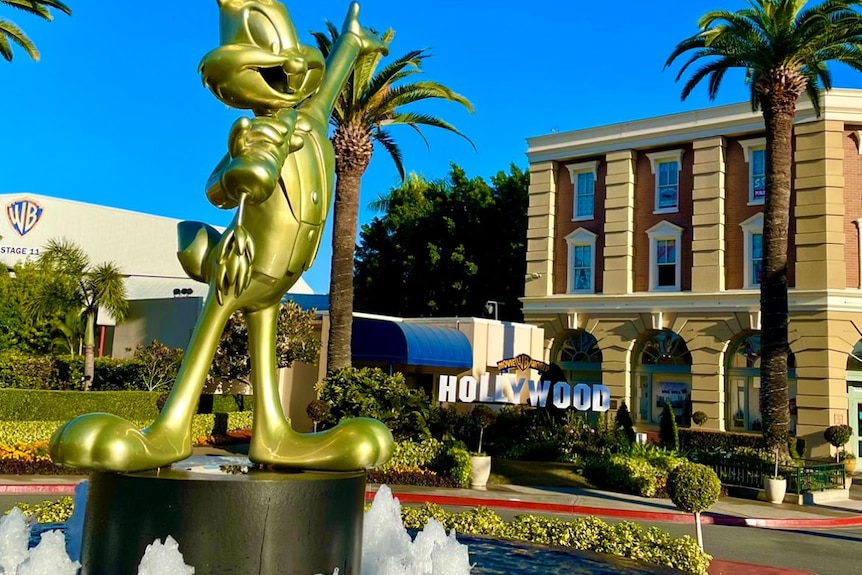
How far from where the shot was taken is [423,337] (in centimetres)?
2684

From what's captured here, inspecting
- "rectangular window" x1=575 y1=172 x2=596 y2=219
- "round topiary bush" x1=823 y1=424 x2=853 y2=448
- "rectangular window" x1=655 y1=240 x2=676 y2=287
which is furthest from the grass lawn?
"rectangular window" x1=575 y1=172 x2=596 y2=219

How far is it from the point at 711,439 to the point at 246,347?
1557cm

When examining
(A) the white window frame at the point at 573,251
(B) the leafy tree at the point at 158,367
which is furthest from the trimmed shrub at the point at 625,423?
(B) the leafy tree at the point at 158,367

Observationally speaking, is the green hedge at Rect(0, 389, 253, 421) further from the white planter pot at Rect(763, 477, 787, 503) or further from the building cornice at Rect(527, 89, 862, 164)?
the building cornice at Rect(527, 89, 862, 164)

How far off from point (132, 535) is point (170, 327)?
2642 cm

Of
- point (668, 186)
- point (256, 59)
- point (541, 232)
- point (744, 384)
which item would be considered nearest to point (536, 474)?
point (744, 384)

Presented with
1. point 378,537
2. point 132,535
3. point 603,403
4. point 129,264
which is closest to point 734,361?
point 603,403

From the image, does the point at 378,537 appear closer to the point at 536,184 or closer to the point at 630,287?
the point at 630,287

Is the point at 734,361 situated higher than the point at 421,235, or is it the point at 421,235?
the point at 421,235

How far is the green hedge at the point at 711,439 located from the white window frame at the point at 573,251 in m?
7.06

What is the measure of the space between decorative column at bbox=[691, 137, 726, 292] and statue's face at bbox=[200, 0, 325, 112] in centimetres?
2536

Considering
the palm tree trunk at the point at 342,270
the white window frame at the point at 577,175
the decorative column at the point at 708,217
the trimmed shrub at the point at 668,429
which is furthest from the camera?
the white window frame at the point at 577,175

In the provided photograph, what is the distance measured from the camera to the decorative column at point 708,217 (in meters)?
29.4

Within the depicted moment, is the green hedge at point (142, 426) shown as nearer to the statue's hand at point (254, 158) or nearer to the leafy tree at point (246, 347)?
the leafy tree at point (246, 347)
